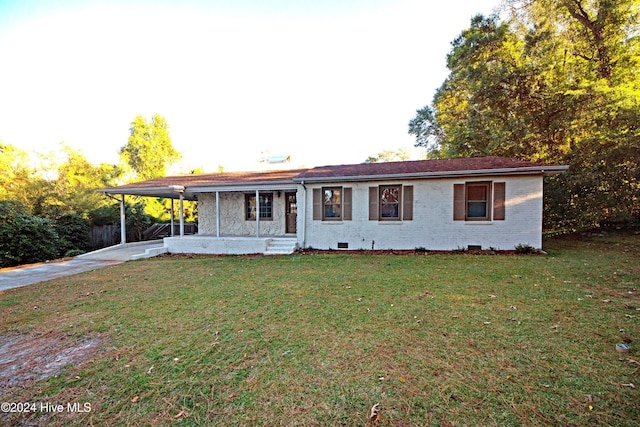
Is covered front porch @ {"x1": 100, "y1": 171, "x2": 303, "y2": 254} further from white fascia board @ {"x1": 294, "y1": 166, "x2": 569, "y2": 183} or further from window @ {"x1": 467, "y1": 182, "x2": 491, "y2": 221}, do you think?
window @ {"x1": 467, "y1": 182, "x2": 491, "y2": 221}

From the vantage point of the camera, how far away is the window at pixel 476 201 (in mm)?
9523

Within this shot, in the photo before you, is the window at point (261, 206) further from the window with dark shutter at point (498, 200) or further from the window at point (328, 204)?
the window with dark shutter at point (498, 200)

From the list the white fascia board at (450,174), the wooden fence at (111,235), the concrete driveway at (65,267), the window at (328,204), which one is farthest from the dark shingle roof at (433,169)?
the wooden fence at (111,235)

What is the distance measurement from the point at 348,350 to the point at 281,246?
27.3ft

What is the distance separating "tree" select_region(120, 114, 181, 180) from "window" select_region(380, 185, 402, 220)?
86.3 feet

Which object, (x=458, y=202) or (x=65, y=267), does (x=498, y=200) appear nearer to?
(x=458, y=202)

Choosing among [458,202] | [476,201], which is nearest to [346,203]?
[458,202]

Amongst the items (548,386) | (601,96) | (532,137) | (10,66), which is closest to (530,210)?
(532,137)

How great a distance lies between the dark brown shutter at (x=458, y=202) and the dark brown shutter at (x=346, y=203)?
381cm

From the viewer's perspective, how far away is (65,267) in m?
9.08

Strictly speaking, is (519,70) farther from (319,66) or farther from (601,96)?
(319,66)

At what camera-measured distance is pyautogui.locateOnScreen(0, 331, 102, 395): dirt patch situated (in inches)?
104

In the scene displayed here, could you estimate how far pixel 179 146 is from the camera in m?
30.1

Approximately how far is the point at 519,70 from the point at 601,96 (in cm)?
318
